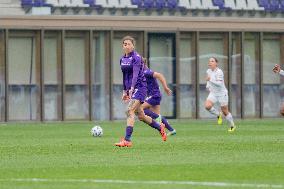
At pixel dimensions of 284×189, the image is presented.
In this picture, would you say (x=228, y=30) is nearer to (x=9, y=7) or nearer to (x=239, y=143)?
(x=9, y=7)

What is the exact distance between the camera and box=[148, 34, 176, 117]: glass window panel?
1811 inches

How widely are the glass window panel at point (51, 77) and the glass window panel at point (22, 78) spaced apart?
0.43 meters

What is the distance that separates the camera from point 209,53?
46938mm

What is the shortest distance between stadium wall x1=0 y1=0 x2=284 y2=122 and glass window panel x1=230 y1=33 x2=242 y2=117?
0.13 ft

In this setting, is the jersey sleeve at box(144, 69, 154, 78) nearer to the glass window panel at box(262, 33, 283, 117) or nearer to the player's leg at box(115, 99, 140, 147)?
the player's leg at box(115, 99, 140, 147)

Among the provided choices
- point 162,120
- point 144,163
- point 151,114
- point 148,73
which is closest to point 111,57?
point 148,73

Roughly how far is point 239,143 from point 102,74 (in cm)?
2191

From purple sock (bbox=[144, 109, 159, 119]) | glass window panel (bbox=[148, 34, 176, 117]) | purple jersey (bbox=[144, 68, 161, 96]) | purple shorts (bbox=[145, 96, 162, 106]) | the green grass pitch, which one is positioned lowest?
the green grass pitch

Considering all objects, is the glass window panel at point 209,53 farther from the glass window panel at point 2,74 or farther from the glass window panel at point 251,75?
the glass window panel at point 2,74

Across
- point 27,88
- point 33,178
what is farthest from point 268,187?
point 27,88

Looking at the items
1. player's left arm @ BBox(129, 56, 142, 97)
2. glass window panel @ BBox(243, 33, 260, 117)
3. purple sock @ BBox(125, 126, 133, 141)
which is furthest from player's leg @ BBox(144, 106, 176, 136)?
glass window panel @ BBox(243, 33, 260, 117)

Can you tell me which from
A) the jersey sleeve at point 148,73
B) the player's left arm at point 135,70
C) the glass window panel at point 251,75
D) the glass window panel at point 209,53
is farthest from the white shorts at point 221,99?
the glass window panel at point 251,75

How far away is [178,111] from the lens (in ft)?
150

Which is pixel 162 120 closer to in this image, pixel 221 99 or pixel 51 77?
pixel 221 99
